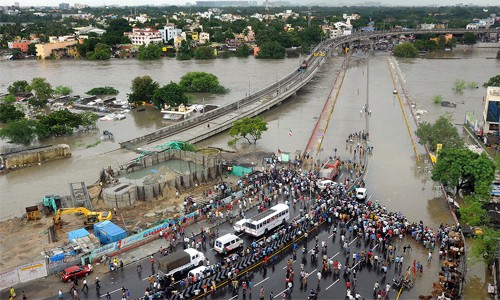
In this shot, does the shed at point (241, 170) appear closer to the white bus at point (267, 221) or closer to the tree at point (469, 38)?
the white bus at point (267, 221)

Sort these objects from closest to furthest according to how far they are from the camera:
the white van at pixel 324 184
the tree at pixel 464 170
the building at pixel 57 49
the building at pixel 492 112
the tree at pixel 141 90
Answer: the tree at pixel 464 170 → the white van at pixel 324 184 → the building at pixel 492 112 → the tree at pixel 141 90 → the building at pixel 57 49

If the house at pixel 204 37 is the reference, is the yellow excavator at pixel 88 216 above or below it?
below

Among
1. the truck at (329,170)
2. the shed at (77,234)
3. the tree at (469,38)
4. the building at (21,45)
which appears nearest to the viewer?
the shed at (77,234)

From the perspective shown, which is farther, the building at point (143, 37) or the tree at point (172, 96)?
the building at point (143, 37)

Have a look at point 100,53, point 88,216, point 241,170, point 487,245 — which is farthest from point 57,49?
point 487,245

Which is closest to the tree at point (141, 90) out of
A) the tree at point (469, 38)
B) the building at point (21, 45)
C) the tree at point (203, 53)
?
the tree at point (203, 53)

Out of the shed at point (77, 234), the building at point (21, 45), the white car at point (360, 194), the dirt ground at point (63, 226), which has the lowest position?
the dirt ground at point (63, 226)
